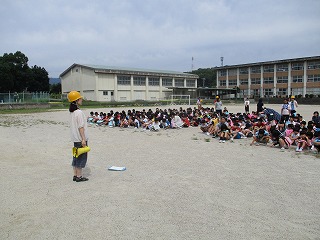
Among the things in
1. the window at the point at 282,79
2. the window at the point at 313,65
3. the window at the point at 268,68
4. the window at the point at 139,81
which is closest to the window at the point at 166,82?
the window at the point at 139,81

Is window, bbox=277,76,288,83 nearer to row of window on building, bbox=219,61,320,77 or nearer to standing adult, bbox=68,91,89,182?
row of window on building, bbox=219,61,320,77

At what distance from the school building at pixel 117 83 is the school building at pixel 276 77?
1365 centimetres

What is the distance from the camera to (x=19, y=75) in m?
49.4

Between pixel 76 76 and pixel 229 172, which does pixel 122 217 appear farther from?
pixel 76 76

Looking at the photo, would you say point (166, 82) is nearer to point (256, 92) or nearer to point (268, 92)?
point (256, 92)

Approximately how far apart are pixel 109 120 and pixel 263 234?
13249 mm

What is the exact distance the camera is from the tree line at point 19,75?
148ft

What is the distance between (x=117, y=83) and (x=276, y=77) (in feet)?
120

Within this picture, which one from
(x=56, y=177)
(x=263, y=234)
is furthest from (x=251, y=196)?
(x=56, y=177)

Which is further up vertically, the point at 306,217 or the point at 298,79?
the point at 298,79

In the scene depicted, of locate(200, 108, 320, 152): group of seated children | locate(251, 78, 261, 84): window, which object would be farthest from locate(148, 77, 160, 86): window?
locate(200, 108, 320, 152): group of seated children

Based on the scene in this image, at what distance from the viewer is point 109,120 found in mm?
15805

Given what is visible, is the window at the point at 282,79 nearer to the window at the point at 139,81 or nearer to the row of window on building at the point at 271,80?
the row of window on building at the point at 271,80

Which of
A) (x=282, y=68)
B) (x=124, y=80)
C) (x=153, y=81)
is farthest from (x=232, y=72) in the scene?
(x=124, y=80)
